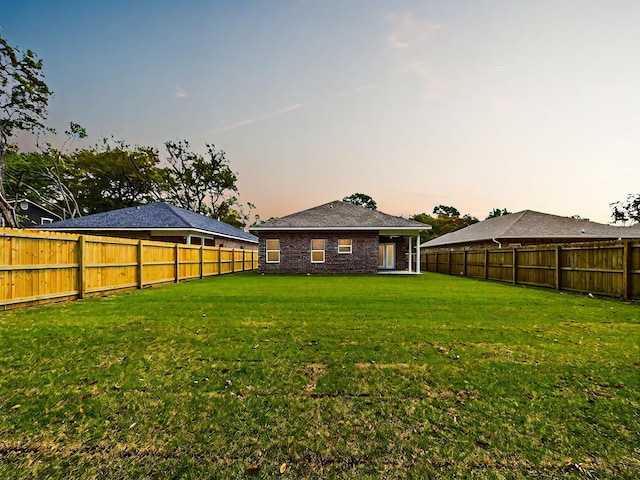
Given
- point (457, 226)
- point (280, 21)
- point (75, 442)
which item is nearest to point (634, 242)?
point (75, 442)

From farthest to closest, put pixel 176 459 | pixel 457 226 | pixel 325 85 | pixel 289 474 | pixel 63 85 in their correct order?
pixel 457 226
pixel 63 85
pixel 325 85
pixel 176 459
pixel 289 474

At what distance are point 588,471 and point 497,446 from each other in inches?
18.7

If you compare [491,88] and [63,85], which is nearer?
Result: [491,88]

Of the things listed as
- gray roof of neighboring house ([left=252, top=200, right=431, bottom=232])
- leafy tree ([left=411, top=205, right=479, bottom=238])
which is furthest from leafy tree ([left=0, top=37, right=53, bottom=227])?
leafy tree ([left=411, top=205, right=479, bottom=238])

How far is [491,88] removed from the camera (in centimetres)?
1312

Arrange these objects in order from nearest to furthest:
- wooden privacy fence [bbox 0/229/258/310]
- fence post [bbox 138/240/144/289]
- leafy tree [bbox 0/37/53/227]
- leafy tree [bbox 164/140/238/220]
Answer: wooden privacy fence [bbox 0/229/258/310]
fence post [bbox 138/240/144/289]
leafy tree [bbox 0/37/53/227]
leafy tree [bbox 164/140/238/220]

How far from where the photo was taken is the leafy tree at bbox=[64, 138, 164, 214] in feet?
117

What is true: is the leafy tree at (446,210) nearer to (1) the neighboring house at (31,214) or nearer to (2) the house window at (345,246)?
(2) the house window at (345,246)

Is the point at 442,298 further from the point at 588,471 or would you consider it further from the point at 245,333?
the point at 588,471

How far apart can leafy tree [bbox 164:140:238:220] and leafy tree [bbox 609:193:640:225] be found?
207 ft

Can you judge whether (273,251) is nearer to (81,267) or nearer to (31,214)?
(81,267)

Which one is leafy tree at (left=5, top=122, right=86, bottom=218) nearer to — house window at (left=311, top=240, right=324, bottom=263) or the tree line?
the tree line

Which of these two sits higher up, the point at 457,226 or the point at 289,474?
the point at 457,226

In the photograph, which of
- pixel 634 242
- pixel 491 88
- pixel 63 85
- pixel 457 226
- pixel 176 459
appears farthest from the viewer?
pixel 457 226
